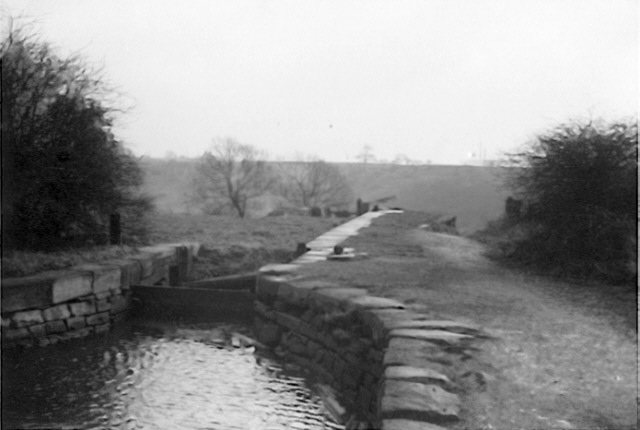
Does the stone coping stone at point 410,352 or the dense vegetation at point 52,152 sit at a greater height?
the dense vegetation at point 52,152

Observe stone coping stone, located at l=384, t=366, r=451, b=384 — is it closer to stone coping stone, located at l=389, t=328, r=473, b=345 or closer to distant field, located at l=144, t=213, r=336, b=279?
stone coping stone, located at l=389, t=328, r=473, b=345

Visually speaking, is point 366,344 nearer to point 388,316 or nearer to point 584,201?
point 388,316

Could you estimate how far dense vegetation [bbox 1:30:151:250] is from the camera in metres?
6.85

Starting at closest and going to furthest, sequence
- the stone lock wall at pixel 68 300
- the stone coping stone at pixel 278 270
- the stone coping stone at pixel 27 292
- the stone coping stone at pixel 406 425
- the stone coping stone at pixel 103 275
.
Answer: the stone coping stone at pixel 406 425 → the stone coping stone at pixel 27 292 → the stone lock wall at pixel 68 300 → the stone coping stone at pixel 278 270 → the stone coping stone at pixel 103 275

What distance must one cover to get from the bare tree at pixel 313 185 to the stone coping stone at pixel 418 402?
28.4 metres

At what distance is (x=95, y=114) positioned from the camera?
25.7 ft

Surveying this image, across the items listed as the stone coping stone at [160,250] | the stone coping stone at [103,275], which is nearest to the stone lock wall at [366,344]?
the stone coping stone at [103,275]

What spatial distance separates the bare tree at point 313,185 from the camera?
106 feet

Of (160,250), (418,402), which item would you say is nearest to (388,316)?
(418,402)

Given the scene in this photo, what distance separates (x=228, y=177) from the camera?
2655cm

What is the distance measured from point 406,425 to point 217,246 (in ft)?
31.3

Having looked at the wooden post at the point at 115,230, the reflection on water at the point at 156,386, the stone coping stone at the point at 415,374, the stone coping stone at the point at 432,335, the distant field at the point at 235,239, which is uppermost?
the wooden post at the point at 115,230

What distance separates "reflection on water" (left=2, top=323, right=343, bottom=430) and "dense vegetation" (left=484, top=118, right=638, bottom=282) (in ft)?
15.0

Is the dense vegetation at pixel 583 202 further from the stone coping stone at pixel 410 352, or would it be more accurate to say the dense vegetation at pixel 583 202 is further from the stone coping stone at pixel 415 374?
the stone coping stone at pixel 415 374
